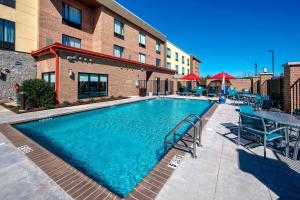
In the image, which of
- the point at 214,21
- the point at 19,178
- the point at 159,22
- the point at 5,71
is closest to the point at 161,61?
the point at 159,22

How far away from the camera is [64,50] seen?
11703 mm

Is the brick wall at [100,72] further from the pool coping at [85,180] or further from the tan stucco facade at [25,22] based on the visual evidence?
the pool coping at [85,180]

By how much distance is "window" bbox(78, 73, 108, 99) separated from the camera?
1338 centimetres

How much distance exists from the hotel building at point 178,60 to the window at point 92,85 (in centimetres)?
2082

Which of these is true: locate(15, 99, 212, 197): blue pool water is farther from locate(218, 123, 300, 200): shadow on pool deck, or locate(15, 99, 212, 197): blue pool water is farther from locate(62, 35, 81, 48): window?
locate(62, 35, 81, 48): window

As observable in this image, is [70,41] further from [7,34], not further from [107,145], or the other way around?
[107,145]

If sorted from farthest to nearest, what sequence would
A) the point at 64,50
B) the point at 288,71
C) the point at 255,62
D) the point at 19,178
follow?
the point at 255,62 < the point at 64,50 < the point at 288,71 < the point at 19,178

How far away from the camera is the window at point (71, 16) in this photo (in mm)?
16516

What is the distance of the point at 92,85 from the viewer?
14.4 metres

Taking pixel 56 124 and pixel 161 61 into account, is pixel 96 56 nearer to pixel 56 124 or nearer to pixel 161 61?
pixel 56 124

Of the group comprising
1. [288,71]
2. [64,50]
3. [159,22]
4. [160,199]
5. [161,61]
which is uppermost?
[159,22]

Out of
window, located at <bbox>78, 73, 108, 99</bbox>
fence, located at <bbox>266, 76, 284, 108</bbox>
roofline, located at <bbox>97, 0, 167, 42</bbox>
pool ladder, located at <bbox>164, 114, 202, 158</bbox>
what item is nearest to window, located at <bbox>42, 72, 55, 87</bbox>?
window, located at <bbox>78, 73, 108, 99</bbox>

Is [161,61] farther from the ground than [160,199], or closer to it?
farther from the ground

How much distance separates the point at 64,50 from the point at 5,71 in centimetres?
581
